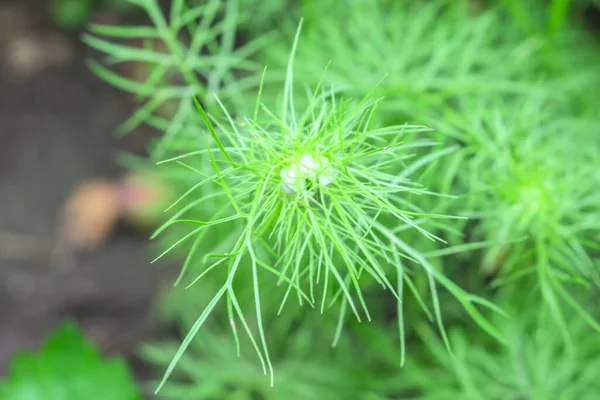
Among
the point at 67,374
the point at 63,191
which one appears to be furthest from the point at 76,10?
the point at 67,374

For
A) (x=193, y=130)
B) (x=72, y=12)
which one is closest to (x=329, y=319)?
(x=193, y=130)

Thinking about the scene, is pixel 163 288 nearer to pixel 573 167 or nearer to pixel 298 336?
pixel 298 336

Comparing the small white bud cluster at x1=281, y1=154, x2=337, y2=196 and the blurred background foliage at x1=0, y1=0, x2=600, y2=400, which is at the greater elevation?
the blurred background foliage at x1=0, y1=0, x2=600, y2=400

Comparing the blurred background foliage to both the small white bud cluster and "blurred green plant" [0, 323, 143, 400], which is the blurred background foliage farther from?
the small white bud cluster

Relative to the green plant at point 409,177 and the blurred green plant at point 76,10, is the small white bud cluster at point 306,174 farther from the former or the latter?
the blurred green plant at point 76,10

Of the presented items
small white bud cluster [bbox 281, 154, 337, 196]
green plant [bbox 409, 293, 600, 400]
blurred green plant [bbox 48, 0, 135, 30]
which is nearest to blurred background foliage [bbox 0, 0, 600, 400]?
green plant [bbox 409, 293, 600, 400]

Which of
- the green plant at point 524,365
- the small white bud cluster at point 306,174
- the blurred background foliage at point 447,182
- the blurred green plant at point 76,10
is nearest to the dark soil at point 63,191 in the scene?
the blurred green plant at point 76,10
